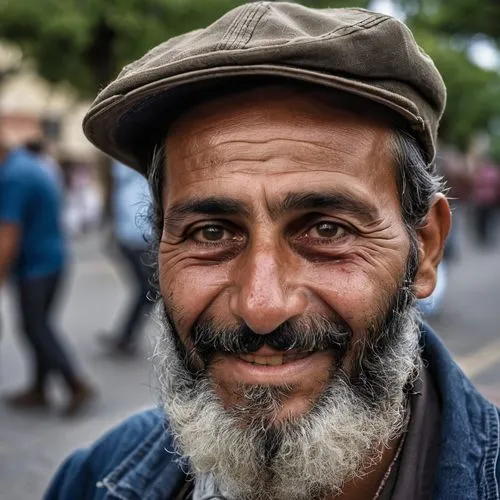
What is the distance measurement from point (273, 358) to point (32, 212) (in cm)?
433

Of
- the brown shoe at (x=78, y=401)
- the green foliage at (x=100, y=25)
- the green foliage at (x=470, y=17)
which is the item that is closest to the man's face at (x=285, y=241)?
the brown shoe at (x=78, y=401)

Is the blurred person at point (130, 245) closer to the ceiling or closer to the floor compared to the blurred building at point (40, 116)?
closer to the floor

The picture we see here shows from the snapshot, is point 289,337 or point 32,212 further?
point 32,212

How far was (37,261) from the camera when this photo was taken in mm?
5652

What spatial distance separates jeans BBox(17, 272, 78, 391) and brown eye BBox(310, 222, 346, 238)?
169 inches

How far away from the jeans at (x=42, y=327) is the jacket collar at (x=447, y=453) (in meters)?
3.81

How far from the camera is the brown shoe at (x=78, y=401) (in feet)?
18.4

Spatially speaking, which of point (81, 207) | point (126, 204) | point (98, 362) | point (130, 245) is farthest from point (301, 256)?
point (81, 207)

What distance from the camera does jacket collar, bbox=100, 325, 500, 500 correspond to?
1.60m

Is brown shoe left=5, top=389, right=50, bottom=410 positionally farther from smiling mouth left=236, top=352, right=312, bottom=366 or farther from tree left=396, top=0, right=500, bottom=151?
tree left=396, top=0, right=500, bottom=151

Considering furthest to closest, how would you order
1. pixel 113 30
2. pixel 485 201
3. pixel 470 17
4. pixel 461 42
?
pixel 485 201
pixel 113 30
pixel 461 42
pixel 470 17

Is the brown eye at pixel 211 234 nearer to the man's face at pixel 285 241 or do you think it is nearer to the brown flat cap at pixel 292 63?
the man's face at pixel 285 241

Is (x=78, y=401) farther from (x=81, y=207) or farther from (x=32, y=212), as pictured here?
(x=81, y=207)

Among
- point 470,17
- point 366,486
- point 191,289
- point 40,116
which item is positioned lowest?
point 366,486
